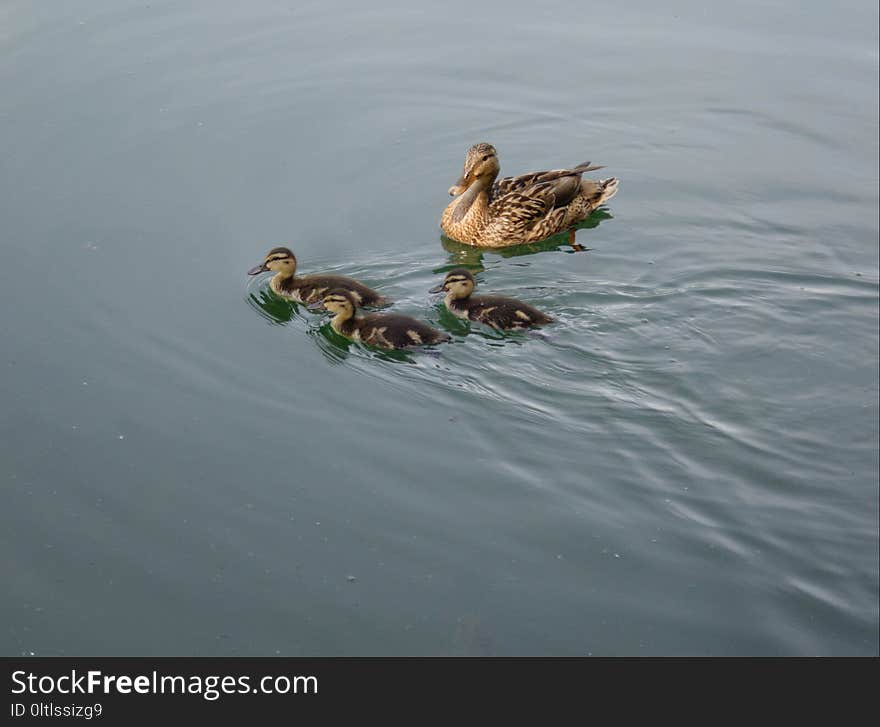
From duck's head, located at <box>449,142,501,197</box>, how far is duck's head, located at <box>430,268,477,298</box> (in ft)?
4.48

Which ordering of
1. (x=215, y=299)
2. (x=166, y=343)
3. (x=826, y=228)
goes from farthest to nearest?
(x=826, y=228) → (x=215, y=299) → (x=166, y=343)

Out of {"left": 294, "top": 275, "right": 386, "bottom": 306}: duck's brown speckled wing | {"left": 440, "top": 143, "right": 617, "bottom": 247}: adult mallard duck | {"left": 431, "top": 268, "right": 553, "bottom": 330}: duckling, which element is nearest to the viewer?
{"left": 431, "top": 268, "right": 553, "bottom": 330}: duckling

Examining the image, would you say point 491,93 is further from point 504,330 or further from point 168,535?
point 168,535

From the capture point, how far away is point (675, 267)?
7.57 metres

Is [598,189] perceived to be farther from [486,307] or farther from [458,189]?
[486,307]

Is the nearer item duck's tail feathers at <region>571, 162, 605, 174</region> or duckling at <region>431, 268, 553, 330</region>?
duckling at <region>431, 268, 553, 330</region>

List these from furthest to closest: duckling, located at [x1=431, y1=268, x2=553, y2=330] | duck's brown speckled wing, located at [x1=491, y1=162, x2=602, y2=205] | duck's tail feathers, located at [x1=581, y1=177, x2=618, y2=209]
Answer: duck's tail feathers, located at [x1=581, y1=177, x2=618, y2=209], duck's brown speckled wing, located at [x1=491, y1=162, x2=602, y2=205], duckling, located at [x1=431, y1=268, x2=553, y2=330]

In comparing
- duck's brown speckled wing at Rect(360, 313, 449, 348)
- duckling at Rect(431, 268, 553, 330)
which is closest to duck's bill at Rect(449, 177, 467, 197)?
duckling at Rect(431, 268, 553, 330)

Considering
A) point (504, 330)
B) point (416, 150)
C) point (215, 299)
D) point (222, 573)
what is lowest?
point (222, 573)

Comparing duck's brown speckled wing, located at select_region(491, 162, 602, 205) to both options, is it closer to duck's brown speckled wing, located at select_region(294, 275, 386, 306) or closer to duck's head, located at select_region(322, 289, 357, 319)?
duck's brown speckled wing, located at select_region(294, 275, 386, 306)

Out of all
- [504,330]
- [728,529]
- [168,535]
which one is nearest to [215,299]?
[504,330]

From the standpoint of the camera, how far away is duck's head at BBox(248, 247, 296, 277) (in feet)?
24.0

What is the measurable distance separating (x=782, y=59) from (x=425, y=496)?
6.76m

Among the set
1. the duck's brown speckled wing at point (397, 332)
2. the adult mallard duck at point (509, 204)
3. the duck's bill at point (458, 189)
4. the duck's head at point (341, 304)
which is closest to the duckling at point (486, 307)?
the duck's brown speckled wing at point (397, 332)
